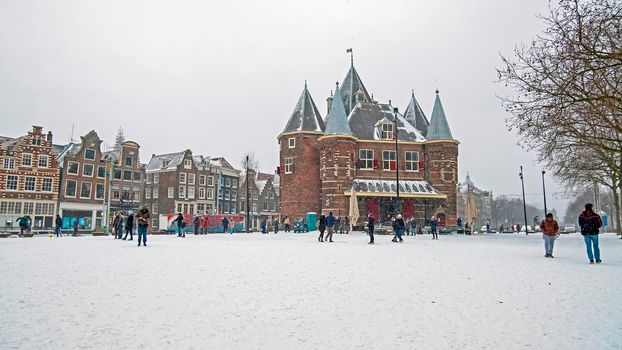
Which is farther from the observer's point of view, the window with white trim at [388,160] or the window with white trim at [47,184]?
the window with white trim at [47,184]

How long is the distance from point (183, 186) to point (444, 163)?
37.4 metres

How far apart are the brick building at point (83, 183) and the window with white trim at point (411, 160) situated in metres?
35.6

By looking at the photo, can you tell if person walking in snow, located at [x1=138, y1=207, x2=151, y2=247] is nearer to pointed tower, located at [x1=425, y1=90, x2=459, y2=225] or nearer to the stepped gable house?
the stepped gable house

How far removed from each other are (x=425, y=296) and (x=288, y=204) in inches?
1368

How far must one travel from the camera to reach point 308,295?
699 centimetres

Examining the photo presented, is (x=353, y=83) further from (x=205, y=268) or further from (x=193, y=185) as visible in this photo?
(x=205, y=268)

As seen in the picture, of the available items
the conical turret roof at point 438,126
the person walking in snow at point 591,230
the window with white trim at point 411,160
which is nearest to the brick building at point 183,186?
the window with white trim at point 411,160

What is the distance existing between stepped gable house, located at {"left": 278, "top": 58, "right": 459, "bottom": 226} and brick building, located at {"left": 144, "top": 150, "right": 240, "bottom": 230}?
2080 cm

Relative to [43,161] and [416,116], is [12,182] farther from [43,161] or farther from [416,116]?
[416,116]

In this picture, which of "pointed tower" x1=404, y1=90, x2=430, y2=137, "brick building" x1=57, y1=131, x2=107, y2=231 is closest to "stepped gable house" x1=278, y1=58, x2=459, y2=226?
"pointed tower" x1=404, y1=90, x2=430, y2=137

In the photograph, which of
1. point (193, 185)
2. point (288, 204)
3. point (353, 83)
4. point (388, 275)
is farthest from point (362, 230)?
point (193, 185)

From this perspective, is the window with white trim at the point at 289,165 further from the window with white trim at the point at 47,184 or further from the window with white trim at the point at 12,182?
the window with white trim at the point at 12,182

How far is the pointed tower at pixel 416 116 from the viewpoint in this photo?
147 feet

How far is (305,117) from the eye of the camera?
4250 centimetres
